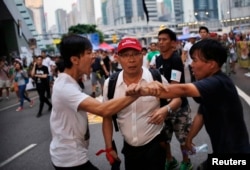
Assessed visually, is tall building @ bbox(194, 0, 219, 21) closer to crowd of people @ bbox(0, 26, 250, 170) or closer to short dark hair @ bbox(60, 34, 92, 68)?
crowd of people @ bbox(0, 26, 250, 170)

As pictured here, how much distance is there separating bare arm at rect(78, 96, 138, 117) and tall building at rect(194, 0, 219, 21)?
524ft

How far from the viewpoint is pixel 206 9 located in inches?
6649

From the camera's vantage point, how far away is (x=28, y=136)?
24.6ft

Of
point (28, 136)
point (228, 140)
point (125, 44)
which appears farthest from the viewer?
point (28, 136)

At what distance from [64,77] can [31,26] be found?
150ft

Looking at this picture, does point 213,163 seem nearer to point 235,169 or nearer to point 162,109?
point 235,169

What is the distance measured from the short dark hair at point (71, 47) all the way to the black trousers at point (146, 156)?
35.1 inches

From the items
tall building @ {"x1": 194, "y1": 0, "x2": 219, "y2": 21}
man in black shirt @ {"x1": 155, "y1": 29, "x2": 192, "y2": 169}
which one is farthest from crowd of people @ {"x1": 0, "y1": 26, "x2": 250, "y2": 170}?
tall building @ {"x1": 194, "y1": 0, "x2": 219, "y2": 21}

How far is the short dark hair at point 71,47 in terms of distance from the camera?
2.56 meters

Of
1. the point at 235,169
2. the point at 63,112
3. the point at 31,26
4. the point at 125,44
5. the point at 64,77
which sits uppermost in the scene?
the point at 31,26

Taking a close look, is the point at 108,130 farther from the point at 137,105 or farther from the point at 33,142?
the point at 33,142

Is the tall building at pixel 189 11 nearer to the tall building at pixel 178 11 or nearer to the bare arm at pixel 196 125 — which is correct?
the tall building at pixel 178 11

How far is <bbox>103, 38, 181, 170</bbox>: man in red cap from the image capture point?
9.32 ft

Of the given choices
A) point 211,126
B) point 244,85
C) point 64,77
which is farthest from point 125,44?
point 244,85
